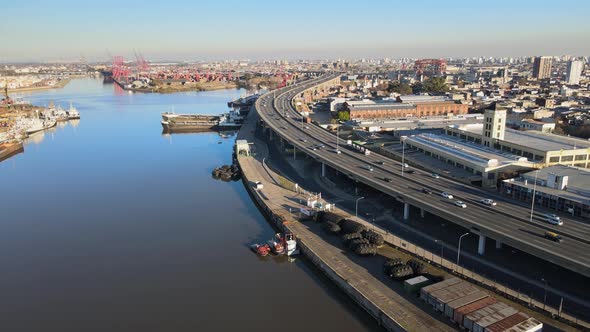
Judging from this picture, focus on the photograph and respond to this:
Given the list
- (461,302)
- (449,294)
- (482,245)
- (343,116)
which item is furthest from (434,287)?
(343,116)

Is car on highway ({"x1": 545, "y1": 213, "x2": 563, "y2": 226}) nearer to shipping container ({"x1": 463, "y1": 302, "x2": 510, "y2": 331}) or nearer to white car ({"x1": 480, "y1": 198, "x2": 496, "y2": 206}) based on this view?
white car ({"x1": 480, "y1": 198, "x2": 496, "y2": 206})

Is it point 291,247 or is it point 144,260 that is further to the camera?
point 291,247

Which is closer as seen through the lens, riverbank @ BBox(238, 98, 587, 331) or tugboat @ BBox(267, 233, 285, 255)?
riverbank @ BBox(238, 98, 587, 331)

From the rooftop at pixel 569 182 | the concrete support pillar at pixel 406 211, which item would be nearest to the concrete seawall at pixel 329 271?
the concrete support pillar at pixel 406 211

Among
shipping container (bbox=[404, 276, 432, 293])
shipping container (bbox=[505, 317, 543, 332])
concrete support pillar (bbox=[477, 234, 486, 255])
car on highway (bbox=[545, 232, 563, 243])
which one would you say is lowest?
shipping container (bbox=[404, 276, 432, 293])

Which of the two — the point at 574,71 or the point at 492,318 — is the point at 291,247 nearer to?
the point at 492,318

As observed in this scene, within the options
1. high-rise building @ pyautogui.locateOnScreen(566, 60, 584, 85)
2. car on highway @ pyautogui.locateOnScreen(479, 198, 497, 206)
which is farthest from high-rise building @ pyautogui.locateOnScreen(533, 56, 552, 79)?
car on highway @ pyautogui.locateOnScreen(479, 198, 497, 206)
